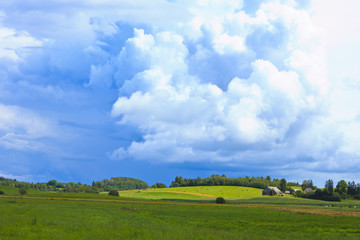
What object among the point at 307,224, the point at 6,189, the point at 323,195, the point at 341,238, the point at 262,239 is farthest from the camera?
the point at 323,195

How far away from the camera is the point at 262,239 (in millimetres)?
32594

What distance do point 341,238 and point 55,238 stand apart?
29142 millimetres

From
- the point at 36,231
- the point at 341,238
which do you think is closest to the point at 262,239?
the point at 341,238

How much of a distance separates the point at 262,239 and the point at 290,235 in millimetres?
6854

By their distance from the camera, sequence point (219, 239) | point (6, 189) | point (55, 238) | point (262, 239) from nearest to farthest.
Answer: point (55, 238), point (219, 239), point (262, 239), point (6, 189)

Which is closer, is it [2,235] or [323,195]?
[2,235]

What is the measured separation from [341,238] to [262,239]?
1035cm

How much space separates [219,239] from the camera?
29.3 m

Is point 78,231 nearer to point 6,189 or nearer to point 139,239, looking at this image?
point 139,239

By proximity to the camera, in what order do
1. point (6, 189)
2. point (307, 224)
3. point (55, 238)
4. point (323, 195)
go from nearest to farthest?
point (55, 238)
point (307, 224)
point (6, 189)
point (323, 195)

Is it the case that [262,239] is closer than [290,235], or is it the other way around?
[262,239]

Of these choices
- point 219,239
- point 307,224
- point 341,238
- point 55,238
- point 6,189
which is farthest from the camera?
point 6,189

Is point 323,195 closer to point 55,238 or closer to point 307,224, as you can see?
point 307,224

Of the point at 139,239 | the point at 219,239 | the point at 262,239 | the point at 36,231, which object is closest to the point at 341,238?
the point at 262,239
